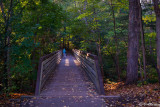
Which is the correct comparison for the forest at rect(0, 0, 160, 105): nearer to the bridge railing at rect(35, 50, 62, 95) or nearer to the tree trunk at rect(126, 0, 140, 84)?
the tree trunk at rect(126, 0, 140, 84)

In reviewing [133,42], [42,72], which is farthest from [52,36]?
[133,42]

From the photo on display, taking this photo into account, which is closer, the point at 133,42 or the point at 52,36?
the point at 133,42

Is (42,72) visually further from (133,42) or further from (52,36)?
(52,36)

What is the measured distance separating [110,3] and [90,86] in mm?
7313

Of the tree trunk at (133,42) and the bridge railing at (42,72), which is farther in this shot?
the tree trunk at (133,42)

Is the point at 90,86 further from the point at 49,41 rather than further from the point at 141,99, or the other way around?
the point at 49,41

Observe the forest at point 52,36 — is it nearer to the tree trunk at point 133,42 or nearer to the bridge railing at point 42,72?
the tree trunk at point 133,42

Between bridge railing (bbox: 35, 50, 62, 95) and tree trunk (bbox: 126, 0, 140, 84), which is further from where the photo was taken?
tree trunk (bbox: 126, 0, 140, 84)

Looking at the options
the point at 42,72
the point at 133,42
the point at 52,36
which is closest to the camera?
the point at 42,72

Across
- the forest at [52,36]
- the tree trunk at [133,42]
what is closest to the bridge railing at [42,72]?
the forest at [52,36]

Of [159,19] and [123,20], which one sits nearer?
[159,19]

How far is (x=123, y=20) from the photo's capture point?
15383mm

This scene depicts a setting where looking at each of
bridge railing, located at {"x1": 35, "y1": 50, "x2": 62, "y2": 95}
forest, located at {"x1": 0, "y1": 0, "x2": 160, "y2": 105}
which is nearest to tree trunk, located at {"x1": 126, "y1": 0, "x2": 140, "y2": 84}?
forest, located at {"x1": 0, "y1": 0, "x2": 160, "y2": 105}

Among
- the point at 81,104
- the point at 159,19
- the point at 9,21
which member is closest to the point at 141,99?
the point at 81,104
